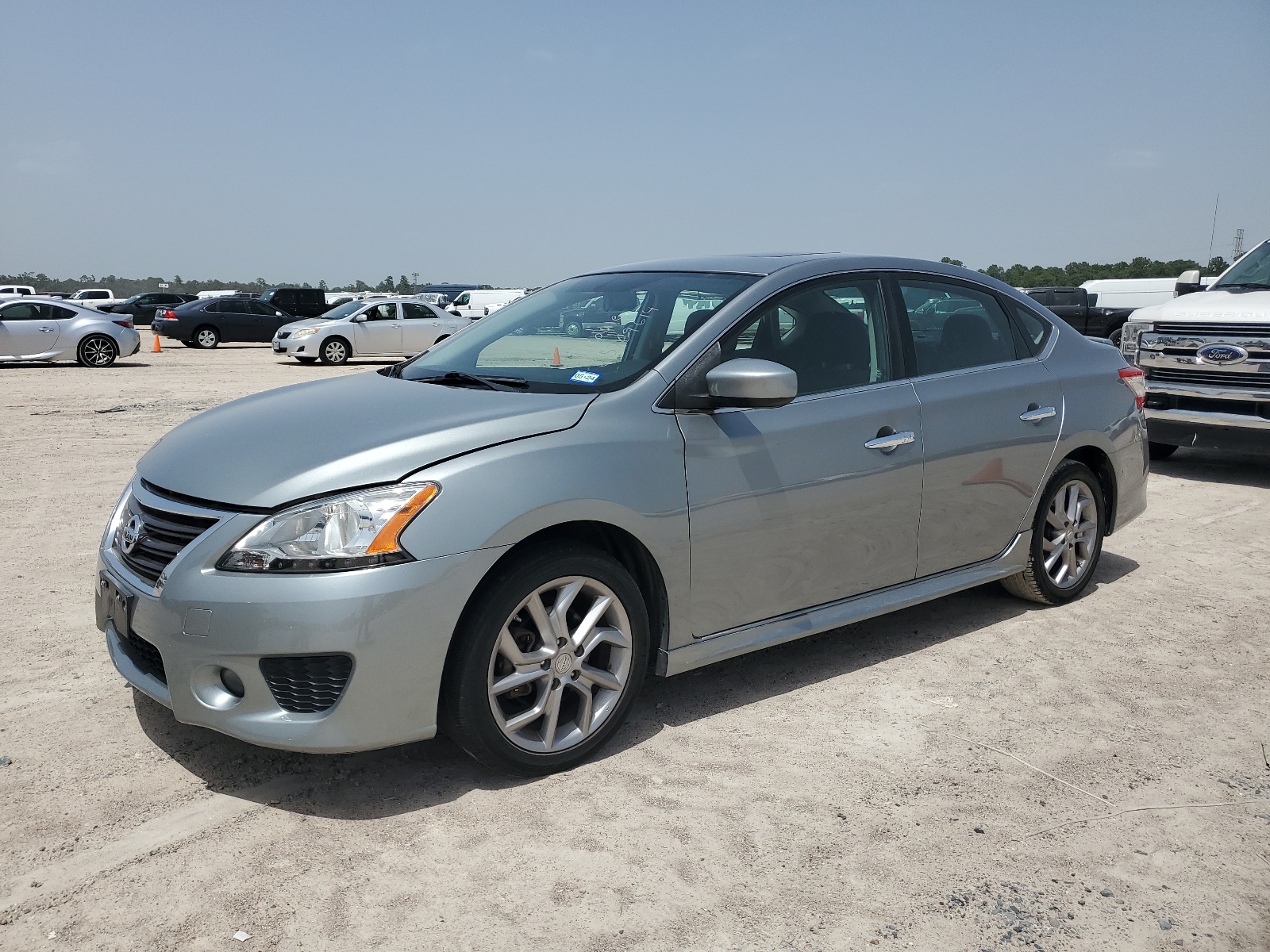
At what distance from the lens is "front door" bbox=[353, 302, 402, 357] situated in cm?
2550

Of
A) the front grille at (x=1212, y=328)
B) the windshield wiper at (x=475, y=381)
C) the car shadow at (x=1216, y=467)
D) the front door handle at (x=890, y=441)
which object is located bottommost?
the car shadow at (x=1216, y=467)

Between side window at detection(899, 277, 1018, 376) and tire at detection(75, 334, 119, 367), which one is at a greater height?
side window at detection(899, 277, 1018, 376)

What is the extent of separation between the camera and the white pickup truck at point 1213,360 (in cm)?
875

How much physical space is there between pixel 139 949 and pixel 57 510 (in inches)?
225

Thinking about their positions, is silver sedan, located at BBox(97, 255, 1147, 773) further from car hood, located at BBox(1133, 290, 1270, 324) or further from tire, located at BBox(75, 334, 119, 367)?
tire, located at BBox(75, 334, 119, 367)

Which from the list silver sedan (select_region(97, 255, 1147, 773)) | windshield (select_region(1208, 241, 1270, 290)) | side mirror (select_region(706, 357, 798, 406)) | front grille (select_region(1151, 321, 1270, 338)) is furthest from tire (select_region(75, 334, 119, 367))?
side mirror (select_region(706, 357, 798, 406))

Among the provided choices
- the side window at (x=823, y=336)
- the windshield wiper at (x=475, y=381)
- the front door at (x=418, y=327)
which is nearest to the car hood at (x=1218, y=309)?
the side window at (x=823, y=336)

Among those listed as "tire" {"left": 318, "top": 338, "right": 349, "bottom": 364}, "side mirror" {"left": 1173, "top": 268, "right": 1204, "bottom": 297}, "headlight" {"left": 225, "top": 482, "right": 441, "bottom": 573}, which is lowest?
"tire" {"left": 318, "top": 338, "right": 349, "bottom": 364}

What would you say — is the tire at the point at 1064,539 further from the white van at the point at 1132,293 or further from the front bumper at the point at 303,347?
the front bumper at the point at 303,347

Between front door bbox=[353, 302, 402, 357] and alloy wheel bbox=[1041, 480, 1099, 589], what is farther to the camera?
front door bbox=[353, 302, 402, 357]

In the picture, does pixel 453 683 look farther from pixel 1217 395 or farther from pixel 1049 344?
pixel 1217 395

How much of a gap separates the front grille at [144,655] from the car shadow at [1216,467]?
858cm

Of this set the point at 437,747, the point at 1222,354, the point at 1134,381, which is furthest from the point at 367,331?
the point at 437,747

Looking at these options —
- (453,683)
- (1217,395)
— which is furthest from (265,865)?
(1217,395)
